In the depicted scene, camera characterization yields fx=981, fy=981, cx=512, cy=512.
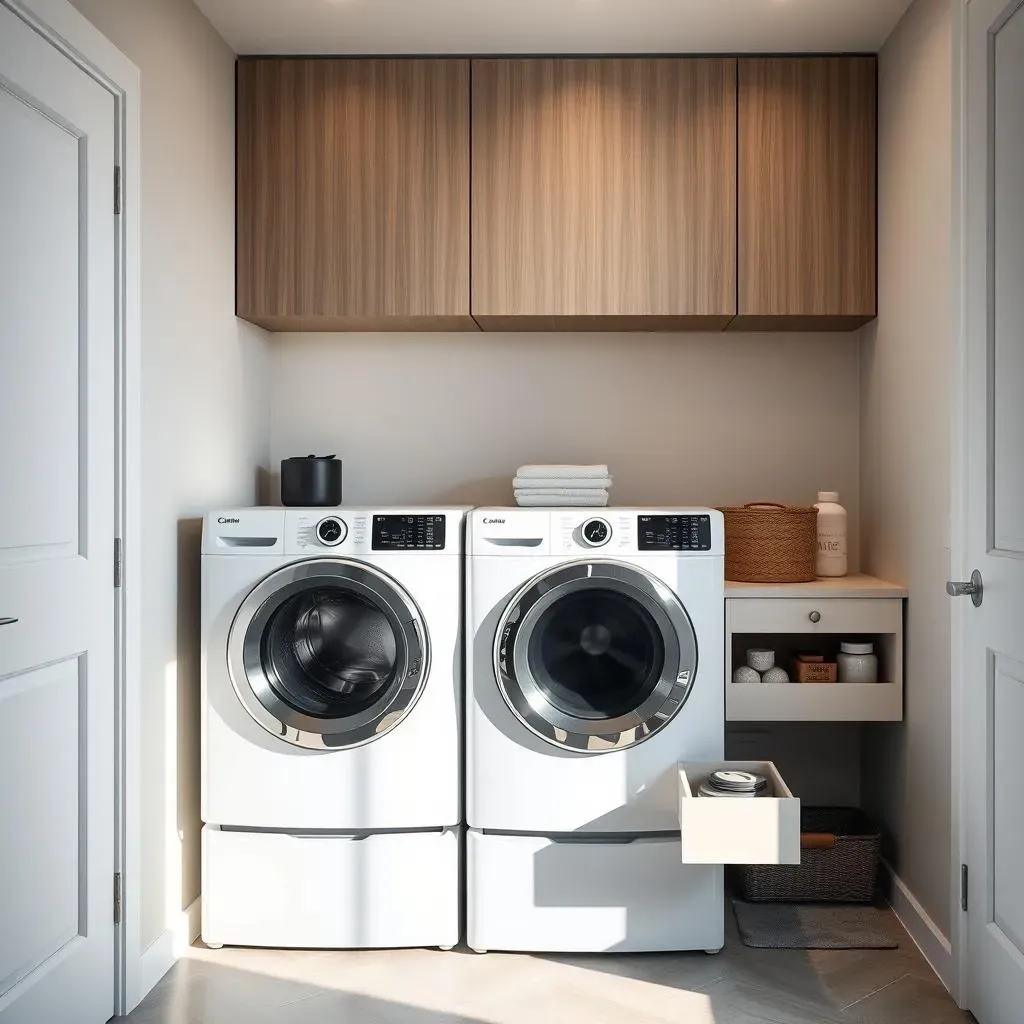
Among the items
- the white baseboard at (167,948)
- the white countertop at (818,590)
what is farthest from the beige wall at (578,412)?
the white baseboard at (167,948)

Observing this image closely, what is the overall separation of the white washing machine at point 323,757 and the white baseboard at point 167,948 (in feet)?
0.22

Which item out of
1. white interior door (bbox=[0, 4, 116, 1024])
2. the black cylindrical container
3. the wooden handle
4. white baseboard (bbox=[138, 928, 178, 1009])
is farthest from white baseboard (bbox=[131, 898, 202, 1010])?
the wooden handle

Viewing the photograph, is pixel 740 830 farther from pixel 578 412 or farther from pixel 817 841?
pixel 578 412

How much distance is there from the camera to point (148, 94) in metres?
2.25

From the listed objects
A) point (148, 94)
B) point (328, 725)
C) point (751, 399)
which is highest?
point (148, 94)

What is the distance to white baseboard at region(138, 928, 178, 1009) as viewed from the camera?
2.21 m

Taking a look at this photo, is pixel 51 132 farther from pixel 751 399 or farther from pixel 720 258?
pixel 751 399

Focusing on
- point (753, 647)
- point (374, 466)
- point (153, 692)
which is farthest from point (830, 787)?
point (153, 692)

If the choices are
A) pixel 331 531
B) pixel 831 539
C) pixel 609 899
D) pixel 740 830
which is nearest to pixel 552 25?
pixel 331 531

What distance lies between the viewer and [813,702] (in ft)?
8.63

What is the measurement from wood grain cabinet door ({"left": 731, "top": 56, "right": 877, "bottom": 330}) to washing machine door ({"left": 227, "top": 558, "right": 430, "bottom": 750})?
4.41 ft

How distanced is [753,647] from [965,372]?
1.34 m

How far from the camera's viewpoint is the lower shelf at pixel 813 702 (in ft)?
8.57

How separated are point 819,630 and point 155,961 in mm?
1831
